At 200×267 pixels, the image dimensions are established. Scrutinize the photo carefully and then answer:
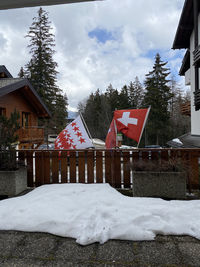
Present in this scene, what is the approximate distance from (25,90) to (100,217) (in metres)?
14.2

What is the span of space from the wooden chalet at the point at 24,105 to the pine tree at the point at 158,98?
2079 cm

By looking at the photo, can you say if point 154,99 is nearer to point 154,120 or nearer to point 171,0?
point 154,120

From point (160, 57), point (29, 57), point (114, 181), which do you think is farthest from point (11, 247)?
point (160, 57)

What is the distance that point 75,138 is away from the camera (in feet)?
18.7

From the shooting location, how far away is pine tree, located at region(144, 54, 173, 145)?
32.4 metres

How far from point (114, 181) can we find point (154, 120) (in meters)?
30.1

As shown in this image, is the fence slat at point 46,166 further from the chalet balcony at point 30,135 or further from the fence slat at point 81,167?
the chalet balcony at point 30,135

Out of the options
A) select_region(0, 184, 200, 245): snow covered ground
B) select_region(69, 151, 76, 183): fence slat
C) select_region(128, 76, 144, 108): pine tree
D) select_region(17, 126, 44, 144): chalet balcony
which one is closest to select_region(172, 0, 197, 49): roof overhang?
select_region(69, 151, 76, 183): fence slat

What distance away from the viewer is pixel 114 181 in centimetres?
470

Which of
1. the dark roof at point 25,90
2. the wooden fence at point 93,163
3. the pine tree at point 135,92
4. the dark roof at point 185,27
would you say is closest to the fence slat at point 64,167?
the wooden fence at point 93,163

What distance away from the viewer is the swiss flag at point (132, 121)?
5.81 m

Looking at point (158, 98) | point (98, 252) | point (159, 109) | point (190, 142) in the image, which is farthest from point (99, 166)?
point (158, 98)

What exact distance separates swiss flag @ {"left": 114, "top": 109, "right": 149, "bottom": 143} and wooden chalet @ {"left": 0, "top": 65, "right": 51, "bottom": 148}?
8.07 m

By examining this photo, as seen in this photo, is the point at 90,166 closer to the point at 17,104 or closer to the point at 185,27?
the point at 185,27
